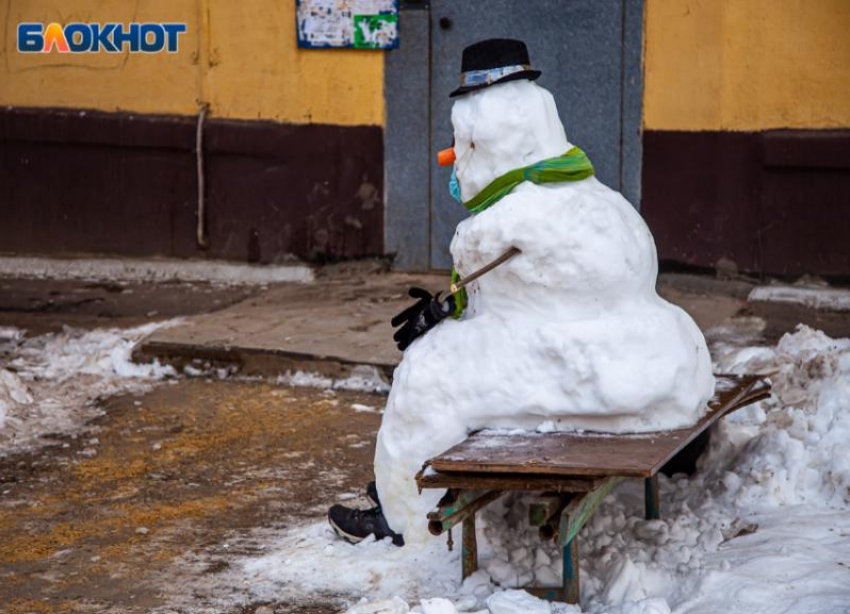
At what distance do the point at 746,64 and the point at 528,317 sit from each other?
4316mm

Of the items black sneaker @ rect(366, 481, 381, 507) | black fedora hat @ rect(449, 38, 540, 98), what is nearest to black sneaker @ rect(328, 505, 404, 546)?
black sneaker @ rect(366, 481, 381, 507)

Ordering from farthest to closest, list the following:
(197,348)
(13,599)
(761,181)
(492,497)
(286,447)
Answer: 1. (761,181)
2. (197,348)
3. (286,447)
4. (13,599)
5. (492,497)

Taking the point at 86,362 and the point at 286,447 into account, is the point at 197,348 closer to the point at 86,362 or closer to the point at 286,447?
the point at 86,362

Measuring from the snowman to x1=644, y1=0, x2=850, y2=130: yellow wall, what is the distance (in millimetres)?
3844

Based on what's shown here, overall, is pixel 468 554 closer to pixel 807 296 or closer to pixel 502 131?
pixel 502 131

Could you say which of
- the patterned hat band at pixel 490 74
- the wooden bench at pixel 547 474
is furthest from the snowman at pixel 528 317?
the wooden bench at pixel 547 474

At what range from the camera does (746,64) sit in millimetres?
8234

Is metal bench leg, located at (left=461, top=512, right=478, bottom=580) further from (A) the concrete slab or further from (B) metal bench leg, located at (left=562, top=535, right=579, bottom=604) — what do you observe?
(A) the concrete slab

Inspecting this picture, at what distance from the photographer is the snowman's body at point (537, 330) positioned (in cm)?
437

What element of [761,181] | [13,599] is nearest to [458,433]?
[13,599]

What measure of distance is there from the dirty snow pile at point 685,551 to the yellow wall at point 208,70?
4377mm

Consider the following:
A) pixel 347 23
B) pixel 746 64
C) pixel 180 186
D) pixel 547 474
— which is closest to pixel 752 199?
pixel 746 64

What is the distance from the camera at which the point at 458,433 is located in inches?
178

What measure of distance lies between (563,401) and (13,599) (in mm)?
1927
